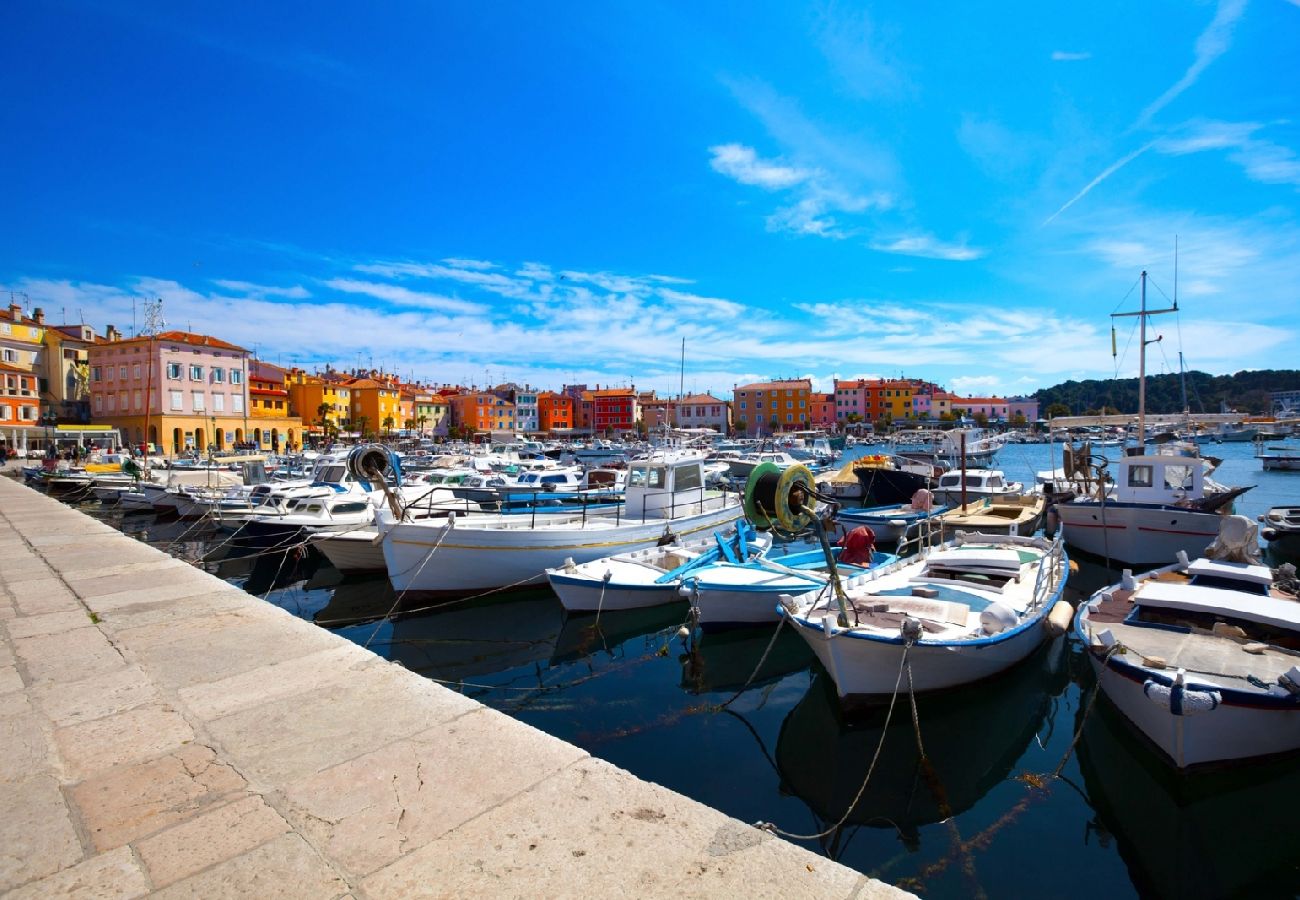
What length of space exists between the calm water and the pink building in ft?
203

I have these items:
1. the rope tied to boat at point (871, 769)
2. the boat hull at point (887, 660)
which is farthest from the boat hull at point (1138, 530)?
the rope tied to boat at point (871, 769)

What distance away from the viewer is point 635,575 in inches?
553

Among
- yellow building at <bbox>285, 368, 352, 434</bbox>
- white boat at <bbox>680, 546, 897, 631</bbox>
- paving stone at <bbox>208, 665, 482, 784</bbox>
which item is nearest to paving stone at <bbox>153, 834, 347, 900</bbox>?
paving stone at <bbox>208, 665, 482, 784</bbox>

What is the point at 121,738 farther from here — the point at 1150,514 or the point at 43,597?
the point at 1150,514

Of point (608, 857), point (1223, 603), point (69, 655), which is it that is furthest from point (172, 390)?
point (1223, 603)

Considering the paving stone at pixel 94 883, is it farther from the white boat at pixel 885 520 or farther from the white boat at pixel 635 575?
the white boat at pixel 885 520

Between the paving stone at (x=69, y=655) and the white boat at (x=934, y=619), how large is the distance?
7.32 meters

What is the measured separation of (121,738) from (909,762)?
25.9 ft

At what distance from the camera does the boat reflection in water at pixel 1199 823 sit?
620 centimetres

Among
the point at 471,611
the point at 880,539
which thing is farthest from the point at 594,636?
the point at 880,539

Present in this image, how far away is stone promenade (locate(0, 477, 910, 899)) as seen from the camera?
259cm

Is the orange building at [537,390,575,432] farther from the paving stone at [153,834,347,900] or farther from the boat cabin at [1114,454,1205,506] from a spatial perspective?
the paving stone at [153,834,347,900]

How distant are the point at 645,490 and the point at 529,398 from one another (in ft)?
379

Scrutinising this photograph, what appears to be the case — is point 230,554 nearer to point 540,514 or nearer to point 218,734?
point 540,514
